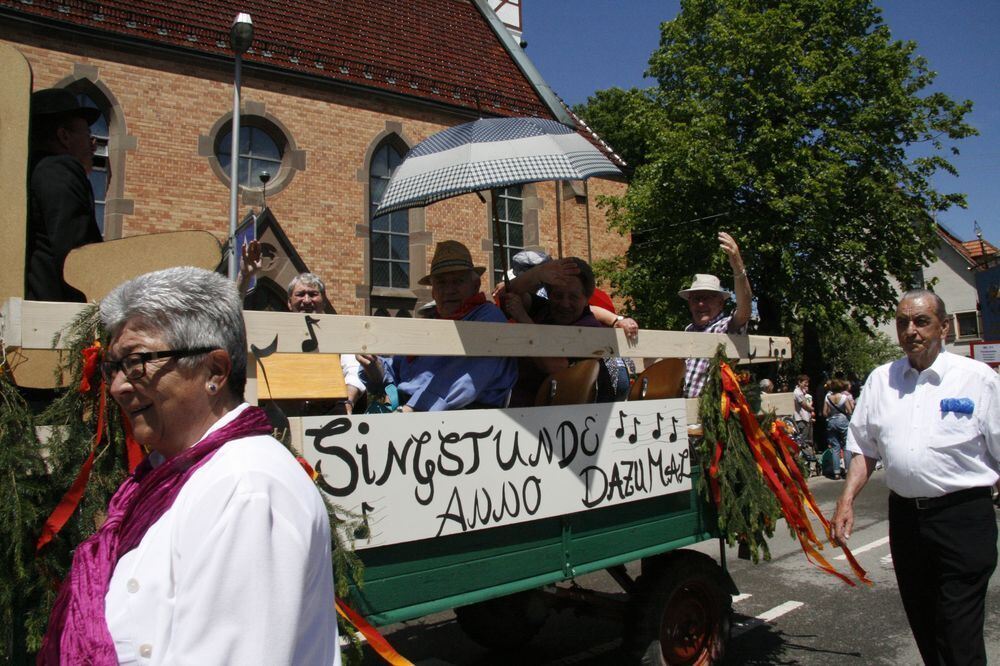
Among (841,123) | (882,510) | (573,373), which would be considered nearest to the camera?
(573,373)

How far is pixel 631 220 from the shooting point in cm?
2014

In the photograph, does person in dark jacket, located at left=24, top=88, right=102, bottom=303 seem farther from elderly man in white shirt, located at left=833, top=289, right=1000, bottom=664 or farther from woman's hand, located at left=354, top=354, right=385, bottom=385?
elderly man in white shirt, located at left=833, top=289, right=1000, bottom=664

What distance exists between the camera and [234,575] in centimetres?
132

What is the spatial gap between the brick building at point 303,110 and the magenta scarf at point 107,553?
11.7 metres

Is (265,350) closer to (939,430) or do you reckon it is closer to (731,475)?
(731,475)

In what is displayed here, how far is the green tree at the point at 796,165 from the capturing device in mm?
18422

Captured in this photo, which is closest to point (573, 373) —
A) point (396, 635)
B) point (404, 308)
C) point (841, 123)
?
point (396, 635)

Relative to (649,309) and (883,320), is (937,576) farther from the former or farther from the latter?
(883,320)

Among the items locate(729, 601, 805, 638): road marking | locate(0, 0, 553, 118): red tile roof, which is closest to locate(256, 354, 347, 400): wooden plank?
locate(729, 601, 805, 638): road marking

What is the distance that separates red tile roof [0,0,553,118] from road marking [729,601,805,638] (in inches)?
409

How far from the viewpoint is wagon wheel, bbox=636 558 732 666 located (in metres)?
3.90

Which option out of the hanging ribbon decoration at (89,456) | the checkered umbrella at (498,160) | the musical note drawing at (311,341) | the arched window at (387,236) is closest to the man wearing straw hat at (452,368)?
the checkered umbrella at (498,160)

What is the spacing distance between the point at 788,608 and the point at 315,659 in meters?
5.31

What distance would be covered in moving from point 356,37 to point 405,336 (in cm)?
1617
